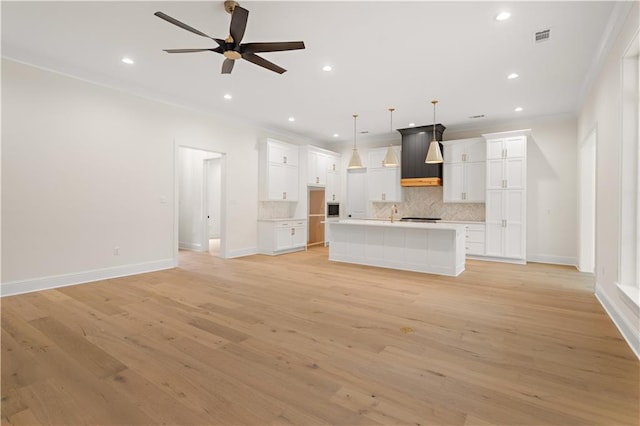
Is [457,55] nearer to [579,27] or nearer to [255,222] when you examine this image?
[579,27]

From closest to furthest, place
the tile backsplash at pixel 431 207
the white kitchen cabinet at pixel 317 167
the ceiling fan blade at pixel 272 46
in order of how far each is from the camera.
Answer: the ceiling fan blade at pixel 272 46 → the tile backsplash at pixel 431 207 → the white kitchen cabinet at pixel 317 167

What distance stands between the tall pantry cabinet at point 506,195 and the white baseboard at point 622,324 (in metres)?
2.67

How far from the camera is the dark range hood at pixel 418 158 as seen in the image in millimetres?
7328

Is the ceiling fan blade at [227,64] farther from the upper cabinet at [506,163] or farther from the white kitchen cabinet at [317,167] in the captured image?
the upper cabinet at [506,163]

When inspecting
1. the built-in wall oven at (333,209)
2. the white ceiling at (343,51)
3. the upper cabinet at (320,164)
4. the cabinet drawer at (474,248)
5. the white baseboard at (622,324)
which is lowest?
the white baseboard at (622,324)

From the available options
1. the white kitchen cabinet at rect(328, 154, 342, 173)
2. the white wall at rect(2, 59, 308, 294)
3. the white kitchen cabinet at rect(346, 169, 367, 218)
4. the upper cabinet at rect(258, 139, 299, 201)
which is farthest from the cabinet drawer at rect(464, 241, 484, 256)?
the white wall at rect(2, 59, 308, 294)

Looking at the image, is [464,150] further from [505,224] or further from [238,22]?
[238,22]

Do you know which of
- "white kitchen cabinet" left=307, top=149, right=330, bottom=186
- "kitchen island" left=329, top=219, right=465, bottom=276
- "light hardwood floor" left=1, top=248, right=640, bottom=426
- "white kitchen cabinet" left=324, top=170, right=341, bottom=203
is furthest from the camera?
"white kitchen cabinet" left=324, top=170, right=341, bottom=203

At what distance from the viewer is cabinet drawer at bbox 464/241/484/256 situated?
6.76 metres

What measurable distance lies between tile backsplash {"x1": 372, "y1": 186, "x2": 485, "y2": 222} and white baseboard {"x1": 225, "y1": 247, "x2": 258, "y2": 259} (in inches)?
142

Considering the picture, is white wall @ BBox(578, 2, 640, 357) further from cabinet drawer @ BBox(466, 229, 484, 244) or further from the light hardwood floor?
cabinet drawer @ BBox(466, 229, 484, 244)

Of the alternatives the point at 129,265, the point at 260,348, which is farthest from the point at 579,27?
Answer: the point at 129,265

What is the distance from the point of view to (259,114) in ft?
21.5

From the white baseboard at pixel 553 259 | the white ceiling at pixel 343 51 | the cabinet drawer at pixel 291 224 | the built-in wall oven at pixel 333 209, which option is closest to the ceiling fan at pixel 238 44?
the white ceiling at pixel 343 51
